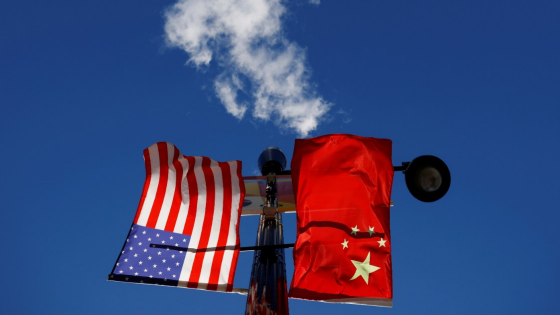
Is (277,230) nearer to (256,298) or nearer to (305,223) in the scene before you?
(305,223)

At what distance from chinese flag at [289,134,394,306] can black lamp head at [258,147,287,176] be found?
144cm

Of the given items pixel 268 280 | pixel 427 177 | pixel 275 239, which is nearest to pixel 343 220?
pixel 275 239

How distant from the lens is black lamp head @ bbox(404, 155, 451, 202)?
7.34 m

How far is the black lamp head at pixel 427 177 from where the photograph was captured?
7.34 metres

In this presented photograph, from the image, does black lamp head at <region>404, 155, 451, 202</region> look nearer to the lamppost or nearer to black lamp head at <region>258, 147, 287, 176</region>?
the lamppost

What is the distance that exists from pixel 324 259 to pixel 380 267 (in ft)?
3.26

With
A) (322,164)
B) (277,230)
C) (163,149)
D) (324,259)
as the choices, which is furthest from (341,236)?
(163,149)

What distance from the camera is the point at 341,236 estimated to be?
767 cm

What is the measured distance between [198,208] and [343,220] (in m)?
2.87

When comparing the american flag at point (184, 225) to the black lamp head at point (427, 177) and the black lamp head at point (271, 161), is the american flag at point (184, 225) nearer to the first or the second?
the black lamp head at point (271, 161)

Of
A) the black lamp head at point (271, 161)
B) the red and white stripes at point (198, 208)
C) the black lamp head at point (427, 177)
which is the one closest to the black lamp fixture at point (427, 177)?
the black lamp head at point (427, 177)

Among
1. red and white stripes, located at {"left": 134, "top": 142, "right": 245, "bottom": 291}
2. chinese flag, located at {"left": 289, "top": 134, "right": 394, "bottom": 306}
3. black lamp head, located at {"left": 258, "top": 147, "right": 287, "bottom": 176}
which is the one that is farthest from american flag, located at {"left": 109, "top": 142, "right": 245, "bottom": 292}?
black lamp head, located at {"left": 258, "top": 147, "right": 287, "bottom": 176}

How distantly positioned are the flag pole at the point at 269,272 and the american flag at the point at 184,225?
0.80m

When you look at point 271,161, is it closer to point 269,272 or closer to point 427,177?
point 427,177
